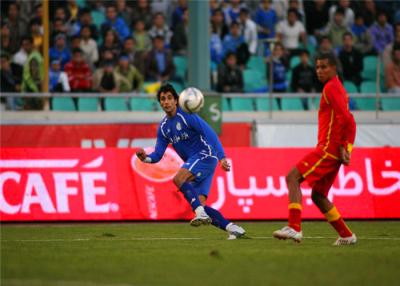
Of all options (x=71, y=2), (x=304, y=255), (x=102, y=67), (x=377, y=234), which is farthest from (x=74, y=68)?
(x=304, y=255)

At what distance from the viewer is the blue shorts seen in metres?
13.9

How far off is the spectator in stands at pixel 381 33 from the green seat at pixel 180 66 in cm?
455

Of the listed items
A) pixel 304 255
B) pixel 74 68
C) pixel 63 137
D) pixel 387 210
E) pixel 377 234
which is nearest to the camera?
pixel 304 255

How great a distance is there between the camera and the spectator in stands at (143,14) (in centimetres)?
2450

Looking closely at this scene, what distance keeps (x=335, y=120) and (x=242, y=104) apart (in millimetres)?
11367

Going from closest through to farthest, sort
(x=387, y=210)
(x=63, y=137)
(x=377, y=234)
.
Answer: (x=377, y=234)
(x=387, y=210)
(x=63, y=137)

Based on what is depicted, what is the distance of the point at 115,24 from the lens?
24094 millimetres

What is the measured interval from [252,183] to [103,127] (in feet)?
12.8

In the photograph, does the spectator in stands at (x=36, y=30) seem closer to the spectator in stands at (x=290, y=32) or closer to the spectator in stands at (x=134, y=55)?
the spectator in stands at (x=134, y=55)

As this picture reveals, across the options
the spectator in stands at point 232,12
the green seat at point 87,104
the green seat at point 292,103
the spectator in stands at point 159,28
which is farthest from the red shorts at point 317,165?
the spectator in stands at point 232,12

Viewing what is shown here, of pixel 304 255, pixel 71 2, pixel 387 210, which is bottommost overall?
pixel 387 210

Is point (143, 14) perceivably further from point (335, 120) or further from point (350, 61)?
point (335, 120)

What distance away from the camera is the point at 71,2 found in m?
24.4

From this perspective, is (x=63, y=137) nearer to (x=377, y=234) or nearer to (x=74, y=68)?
(x=74, y=68)
